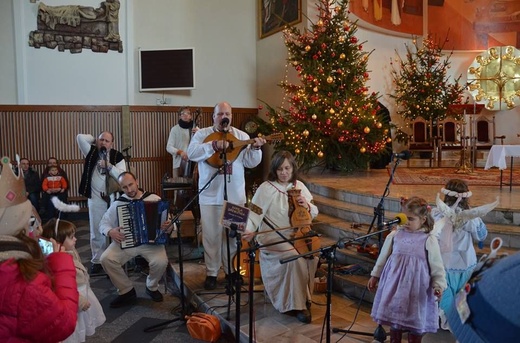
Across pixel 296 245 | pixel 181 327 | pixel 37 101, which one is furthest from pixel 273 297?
pixel 37 101

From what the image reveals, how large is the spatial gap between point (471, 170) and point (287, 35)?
14.8 ft

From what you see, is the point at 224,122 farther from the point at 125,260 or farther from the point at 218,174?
the point at 125,260

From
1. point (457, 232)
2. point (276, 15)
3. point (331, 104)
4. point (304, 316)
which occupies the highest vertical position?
point (276, 15)

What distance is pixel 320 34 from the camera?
848 cm

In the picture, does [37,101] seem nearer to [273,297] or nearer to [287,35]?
[287,35]

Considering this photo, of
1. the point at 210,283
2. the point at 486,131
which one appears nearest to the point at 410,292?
Answer: the point at 210,283

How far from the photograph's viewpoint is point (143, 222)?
4906mm

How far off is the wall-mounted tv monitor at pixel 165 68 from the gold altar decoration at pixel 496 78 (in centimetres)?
730

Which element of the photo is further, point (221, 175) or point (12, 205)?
point (221, 175)

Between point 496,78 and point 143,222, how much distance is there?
1060 cm

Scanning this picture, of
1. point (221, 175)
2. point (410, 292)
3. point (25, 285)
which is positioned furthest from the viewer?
point (221, 175)

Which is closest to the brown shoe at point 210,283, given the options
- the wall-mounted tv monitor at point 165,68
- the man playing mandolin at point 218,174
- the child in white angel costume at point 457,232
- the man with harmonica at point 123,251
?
the man playing mandolin at point 218,174

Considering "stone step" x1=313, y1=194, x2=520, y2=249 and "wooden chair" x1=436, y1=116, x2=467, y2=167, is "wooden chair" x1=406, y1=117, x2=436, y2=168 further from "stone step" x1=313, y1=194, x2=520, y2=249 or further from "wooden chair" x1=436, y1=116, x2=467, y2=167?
"stone step" x1=313, y1=194, x2=520, y2=249

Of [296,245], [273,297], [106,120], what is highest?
[106,120]
